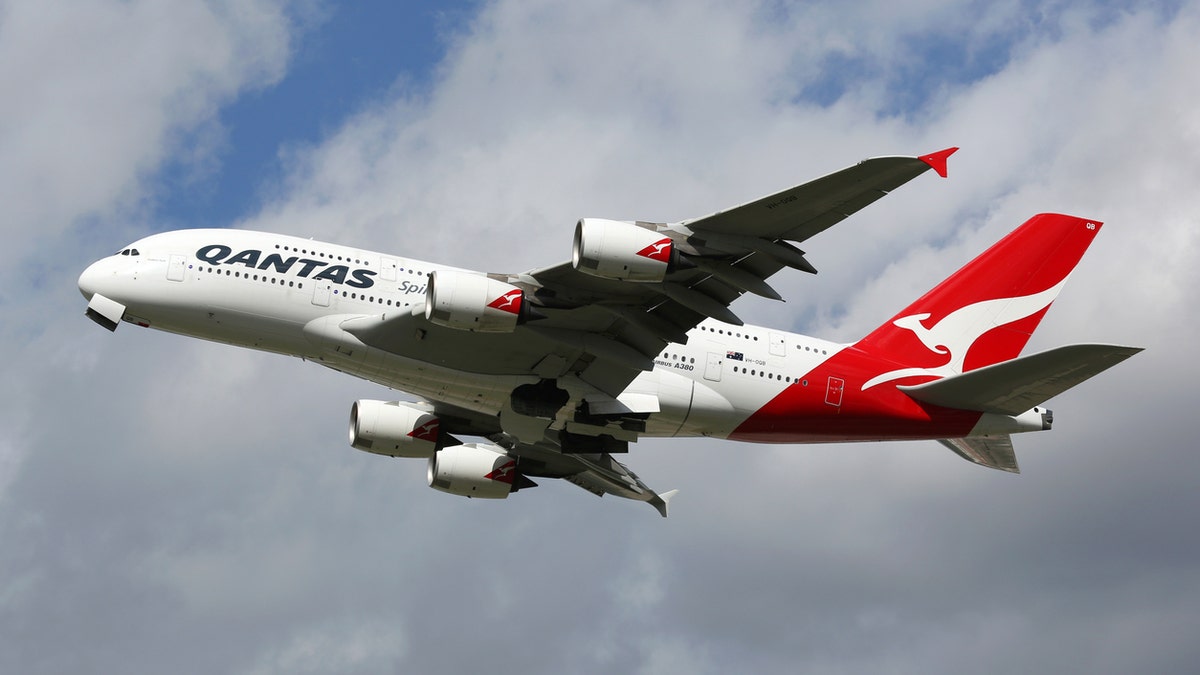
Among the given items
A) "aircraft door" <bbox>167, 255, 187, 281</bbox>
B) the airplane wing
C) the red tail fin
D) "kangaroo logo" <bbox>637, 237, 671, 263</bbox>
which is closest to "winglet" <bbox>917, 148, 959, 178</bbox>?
the airplane wing

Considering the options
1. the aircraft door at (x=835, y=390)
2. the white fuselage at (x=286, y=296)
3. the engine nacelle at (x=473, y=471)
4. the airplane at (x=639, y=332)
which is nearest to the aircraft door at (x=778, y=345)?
the airplane at (x=639, y=332)

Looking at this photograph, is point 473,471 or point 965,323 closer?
point 965,323

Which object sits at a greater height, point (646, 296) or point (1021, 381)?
point (646, 296)

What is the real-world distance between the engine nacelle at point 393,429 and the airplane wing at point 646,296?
296 inches

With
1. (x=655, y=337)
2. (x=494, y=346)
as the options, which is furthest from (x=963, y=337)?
(x=494, y=346)

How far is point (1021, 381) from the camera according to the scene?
125 ft

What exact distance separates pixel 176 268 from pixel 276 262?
2687 millimetres

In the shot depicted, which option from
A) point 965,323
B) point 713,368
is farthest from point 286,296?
point 965,323

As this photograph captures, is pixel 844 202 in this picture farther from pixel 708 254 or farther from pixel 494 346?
pixel 494 346

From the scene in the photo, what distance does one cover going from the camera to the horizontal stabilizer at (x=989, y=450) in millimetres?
41281

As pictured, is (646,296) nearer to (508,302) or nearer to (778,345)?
(508,302)

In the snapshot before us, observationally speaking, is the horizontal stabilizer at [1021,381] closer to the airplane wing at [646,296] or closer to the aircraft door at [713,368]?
the aircraft door at [713,368]

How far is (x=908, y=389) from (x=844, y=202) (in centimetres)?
1116

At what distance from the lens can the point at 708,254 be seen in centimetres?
A: 3234
